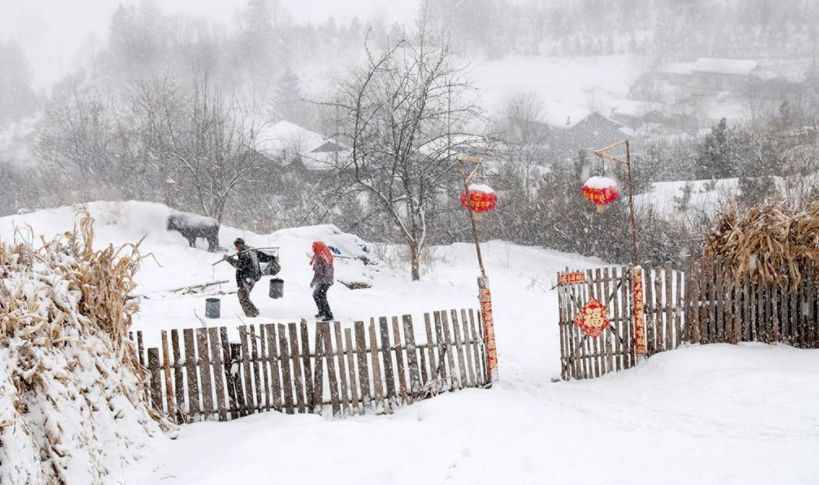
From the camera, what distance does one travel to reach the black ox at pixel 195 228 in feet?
61.4

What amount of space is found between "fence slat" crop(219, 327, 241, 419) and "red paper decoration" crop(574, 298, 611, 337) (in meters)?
4.97

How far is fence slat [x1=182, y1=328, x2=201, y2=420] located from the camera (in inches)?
256

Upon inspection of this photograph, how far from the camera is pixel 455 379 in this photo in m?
7.64

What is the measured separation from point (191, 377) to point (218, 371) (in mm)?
299

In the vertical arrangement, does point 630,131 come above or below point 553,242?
above

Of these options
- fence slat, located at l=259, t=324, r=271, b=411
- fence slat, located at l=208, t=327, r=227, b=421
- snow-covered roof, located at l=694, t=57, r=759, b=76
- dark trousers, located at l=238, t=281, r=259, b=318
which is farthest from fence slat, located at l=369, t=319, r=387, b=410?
snow-covered roof, located at l=694, t=57, r=759, b=76

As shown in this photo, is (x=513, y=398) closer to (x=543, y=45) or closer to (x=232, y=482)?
(x=232, y=482)

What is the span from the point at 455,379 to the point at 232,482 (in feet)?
12.3

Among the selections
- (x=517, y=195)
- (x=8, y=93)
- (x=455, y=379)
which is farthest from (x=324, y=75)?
(x=455, y=379)

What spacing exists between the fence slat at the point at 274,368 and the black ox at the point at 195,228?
42.6 ft

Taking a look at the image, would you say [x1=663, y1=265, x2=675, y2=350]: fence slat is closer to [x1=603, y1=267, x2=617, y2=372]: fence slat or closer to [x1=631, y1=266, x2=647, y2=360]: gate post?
[x1=631, y1=266, x2=647, y2=360]: gate post

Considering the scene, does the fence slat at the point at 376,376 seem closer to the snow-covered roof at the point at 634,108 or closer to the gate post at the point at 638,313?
the gate post at the point at 638,313

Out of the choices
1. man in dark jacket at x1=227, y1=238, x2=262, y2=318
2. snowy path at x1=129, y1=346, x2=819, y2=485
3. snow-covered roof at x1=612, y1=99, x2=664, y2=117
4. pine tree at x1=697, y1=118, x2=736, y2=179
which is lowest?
snowy path at x1=129, y1=346, x2=819, y2=485

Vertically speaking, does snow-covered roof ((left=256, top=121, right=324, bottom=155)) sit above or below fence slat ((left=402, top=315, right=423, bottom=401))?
above
